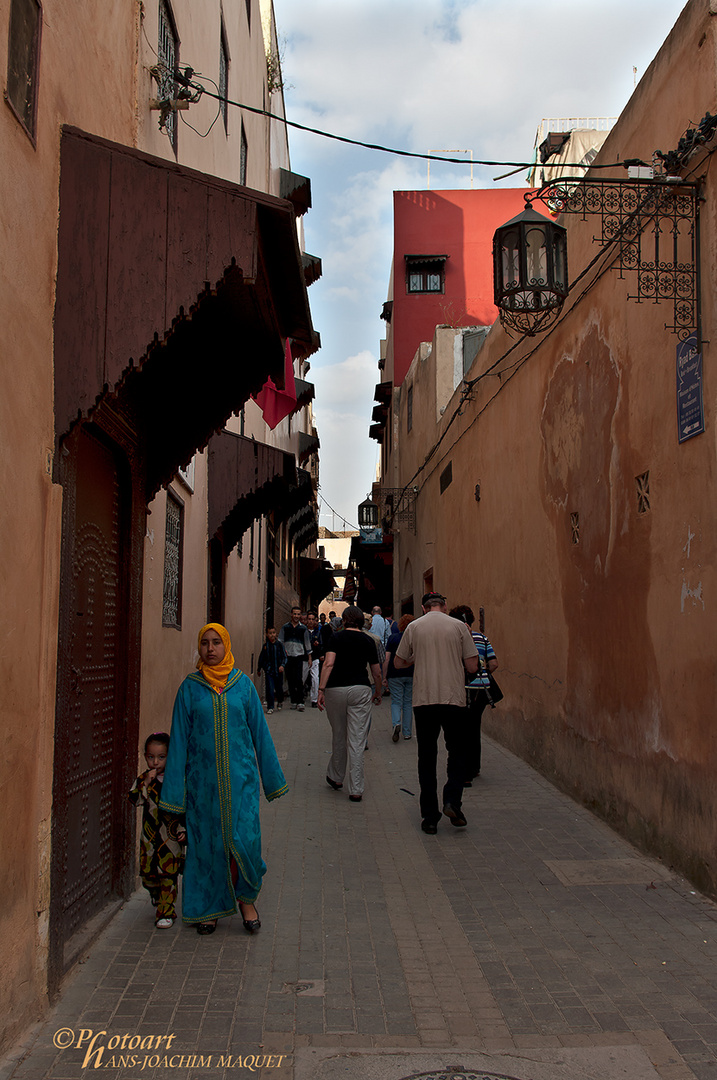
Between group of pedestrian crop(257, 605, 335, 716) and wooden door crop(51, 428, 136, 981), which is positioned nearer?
wooden door crop(51, 428, 136, 981)

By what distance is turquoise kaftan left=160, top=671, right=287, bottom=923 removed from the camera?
4.97 meters

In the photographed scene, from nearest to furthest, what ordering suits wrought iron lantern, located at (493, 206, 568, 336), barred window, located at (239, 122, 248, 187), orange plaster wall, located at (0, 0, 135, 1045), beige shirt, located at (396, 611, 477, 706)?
orange plaster wall, located at (0, 0, 135, 1045), wrought iron lantern, located at (493, 206, 568, 336), beige shirt, located at (396, 611, 477, 706), barred window, located at (239, 122, 248, 187)

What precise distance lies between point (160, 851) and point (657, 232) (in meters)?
5.08

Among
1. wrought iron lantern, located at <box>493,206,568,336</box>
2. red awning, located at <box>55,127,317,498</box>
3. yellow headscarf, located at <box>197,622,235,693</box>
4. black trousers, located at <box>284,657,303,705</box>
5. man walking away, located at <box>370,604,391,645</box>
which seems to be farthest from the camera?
man walking away, located at <box>370,604,391,645</box>

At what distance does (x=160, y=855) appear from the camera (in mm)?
5062

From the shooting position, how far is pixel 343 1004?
4.10 meters

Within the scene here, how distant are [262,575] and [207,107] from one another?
12530mm

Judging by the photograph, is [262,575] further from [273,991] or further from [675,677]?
[273,991]

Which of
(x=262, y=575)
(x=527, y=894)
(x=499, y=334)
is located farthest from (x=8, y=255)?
(x=262, y=575)

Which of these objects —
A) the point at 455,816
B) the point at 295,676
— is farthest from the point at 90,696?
the point at 295,676

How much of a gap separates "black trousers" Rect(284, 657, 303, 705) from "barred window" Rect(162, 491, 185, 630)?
8499 mm

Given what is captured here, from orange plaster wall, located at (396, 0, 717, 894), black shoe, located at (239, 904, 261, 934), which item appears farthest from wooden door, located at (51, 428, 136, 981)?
orange plaster wall, located at (396, 0, 717, 894)

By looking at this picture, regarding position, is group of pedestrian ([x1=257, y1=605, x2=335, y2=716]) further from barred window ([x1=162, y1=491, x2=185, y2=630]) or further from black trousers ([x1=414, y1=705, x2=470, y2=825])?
black trousers ([x1=414, y1=705, x2=470, y2=825])

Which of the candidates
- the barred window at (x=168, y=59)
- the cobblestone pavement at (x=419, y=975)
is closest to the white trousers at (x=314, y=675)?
the cobblestone pavement at (x=419, y=975)
